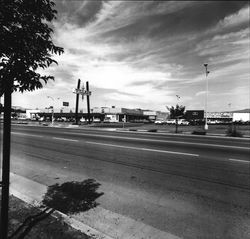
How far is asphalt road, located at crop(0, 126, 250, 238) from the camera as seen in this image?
4.69 metres

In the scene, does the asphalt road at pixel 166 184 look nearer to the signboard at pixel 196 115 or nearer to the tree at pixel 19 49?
the tree at pixel 19 49

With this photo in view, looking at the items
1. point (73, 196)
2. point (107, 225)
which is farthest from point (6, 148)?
point (73, 196)

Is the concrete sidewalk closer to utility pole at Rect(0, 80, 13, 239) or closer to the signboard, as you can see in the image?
utility pole at Rect(0, 80, 13, 239)

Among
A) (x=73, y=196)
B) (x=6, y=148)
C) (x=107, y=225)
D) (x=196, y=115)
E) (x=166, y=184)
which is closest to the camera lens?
(x=6, y=148)

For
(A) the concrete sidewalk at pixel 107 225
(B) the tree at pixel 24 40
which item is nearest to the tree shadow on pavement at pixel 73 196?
(A) the concrete sidewalk at pixel 107 225

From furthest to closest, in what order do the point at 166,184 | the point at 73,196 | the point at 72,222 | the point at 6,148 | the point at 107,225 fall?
the point at 166,184
the point at 73,196
the point at 107,225
the point at 72,222
the point at 6,148

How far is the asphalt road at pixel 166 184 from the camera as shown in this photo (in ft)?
15.4

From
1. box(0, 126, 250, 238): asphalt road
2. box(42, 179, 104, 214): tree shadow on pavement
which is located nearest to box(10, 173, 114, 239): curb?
box(42, 179, 104, 214): tree shadow on pavement

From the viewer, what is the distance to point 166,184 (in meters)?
7.07

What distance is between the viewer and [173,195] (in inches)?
242

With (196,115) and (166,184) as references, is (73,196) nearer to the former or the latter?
(166,184)

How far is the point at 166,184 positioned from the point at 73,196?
105 inches

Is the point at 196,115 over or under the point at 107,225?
over

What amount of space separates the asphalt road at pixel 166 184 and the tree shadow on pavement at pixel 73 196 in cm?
30
